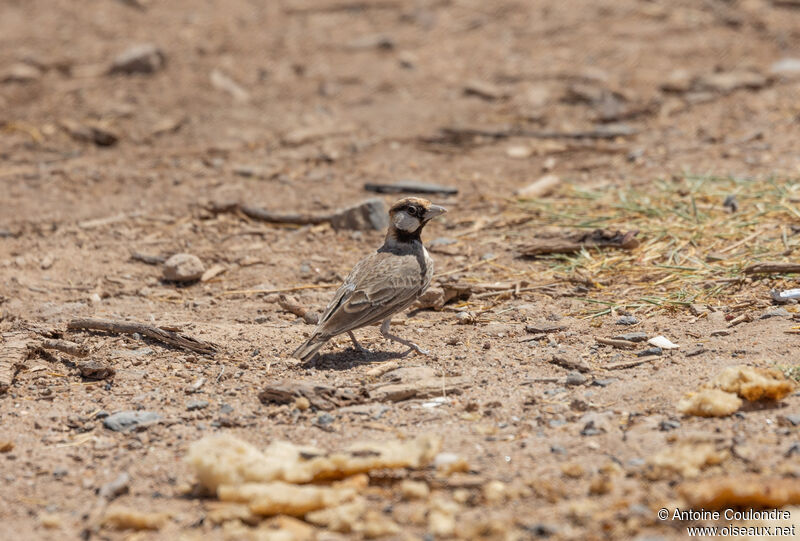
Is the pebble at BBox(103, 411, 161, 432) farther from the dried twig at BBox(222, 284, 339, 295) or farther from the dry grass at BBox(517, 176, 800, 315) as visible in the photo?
the dry grass at BBox(517, 176, 800, 315)

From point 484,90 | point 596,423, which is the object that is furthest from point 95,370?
point 484,90

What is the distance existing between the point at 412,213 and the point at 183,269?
210 centimetres

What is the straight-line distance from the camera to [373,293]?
19.1 ft

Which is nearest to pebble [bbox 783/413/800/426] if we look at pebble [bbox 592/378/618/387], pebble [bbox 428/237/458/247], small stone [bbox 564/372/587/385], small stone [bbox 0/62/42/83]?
pebble [bbox 592/378/618/387]

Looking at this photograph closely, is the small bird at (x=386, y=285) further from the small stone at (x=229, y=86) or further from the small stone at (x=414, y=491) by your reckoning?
the small stone at (x=229, y=86)

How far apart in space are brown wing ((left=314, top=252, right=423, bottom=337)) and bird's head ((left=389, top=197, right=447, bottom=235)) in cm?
25

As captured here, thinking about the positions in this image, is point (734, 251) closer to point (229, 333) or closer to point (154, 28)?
point (229, 333)

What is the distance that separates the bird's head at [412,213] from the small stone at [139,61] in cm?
674

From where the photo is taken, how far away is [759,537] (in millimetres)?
3381

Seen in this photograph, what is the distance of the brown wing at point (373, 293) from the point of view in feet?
18.7

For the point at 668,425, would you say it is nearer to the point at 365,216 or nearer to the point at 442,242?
the point at 442,242

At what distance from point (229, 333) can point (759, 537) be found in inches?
148

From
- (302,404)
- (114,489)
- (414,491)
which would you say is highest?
(414,491)

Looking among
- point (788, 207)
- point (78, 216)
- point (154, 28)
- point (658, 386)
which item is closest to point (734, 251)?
point (788, 207)
